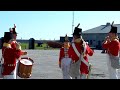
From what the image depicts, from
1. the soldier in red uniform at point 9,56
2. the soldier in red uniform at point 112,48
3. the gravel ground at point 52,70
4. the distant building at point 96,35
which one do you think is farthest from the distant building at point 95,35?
the soldier in red uniform at point 9,56

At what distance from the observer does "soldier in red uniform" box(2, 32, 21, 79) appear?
5.47 m

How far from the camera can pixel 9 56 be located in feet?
18.1

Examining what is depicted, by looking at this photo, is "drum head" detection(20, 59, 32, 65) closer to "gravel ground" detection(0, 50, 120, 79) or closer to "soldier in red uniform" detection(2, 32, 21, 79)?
"soldier in red uniform" detection(2, 32, 21, 79)

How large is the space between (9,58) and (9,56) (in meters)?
0.04

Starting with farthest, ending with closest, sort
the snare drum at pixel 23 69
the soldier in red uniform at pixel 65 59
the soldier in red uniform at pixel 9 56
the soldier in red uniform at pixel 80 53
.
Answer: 1. the soldier in red uniform at pixel 65 59
2. the snare drum at pixel 23 69
3. the soldier in red uniform at pixel 80 53
4. the soldier in red uniform at pixel 9 56

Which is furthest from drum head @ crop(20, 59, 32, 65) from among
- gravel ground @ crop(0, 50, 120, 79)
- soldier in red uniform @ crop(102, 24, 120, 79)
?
gravel ground @ crop(0, 50, 120, 79)

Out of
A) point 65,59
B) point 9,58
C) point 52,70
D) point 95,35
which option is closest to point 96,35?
point 95,35

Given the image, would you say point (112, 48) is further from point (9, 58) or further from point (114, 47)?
point (9, 58)

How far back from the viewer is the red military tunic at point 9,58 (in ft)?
18.0

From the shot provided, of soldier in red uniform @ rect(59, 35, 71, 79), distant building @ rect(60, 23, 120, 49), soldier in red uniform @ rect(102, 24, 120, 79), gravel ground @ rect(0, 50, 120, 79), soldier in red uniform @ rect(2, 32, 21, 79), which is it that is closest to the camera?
soldier in red uniform @ rect(2, 32, 21, 79)

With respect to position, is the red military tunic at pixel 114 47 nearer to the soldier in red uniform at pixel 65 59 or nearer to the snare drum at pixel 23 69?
the soldier in red uniform at pixel 65 59
